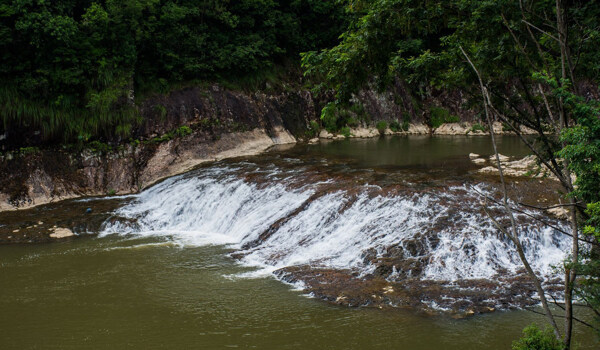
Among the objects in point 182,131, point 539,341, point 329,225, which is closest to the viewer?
point 539,341

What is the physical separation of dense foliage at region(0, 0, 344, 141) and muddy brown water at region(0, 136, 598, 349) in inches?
175

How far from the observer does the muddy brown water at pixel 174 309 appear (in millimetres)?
6477

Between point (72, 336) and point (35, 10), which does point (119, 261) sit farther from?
point (35, 10)

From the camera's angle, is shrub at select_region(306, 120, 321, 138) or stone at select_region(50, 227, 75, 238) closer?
stone at select_region(50, 227, 75, 238)

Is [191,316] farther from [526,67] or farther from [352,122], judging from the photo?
[352,122]

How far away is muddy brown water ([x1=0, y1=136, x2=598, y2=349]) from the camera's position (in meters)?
6.48

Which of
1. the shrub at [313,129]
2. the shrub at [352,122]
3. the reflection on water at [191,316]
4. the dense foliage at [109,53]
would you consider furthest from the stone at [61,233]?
the shrub at [352,122]

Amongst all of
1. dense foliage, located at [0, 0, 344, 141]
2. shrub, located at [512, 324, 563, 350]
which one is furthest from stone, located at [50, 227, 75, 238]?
shrub, located at [512, 324, 563, 350]

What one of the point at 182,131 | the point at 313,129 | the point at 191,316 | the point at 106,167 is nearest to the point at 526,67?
the point at 191,316

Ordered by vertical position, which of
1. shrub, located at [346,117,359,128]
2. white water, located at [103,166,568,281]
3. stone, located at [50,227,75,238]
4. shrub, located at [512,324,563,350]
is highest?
shrub, located at [346,117,359,128]

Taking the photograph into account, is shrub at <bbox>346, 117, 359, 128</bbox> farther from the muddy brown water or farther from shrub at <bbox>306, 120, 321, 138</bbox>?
the muddy brown water

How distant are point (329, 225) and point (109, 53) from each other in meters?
11.2

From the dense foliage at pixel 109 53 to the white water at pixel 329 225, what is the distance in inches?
153

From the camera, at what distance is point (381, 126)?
2466 centimetres
